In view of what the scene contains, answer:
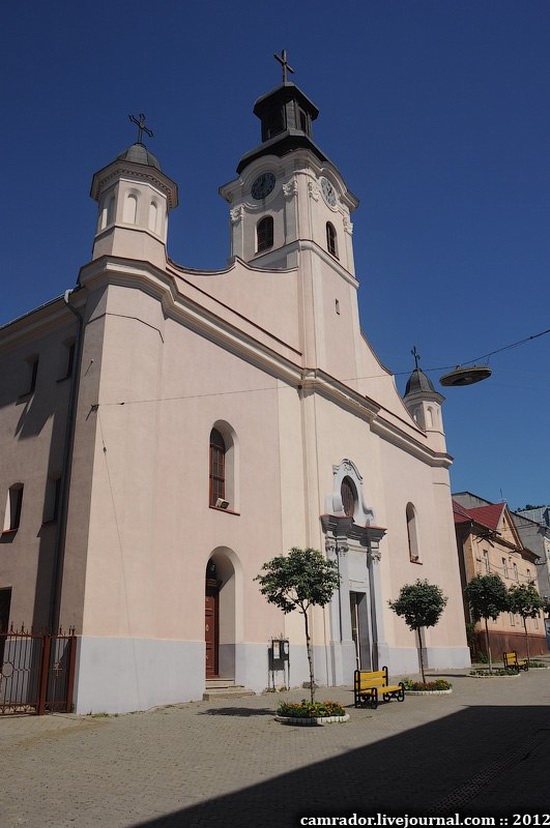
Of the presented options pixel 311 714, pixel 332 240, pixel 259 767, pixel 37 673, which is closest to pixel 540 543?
pixel 332 240

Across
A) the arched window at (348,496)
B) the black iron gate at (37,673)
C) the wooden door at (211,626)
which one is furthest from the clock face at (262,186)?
Answer: the black iron gate at (37,673)

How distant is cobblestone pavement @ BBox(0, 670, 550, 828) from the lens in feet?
20.2

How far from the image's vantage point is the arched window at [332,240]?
28.4 meters

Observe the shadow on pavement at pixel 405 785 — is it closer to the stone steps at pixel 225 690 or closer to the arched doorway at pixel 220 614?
the stone steps at pixel 225 690

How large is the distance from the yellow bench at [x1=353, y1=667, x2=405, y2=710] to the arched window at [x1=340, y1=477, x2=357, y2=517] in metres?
8.64

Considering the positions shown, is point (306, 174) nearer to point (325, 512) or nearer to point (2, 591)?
point (325, 512)

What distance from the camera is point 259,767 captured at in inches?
322

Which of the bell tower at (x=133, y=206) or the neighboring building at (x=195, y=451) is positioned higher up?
the bell tower at (x=133, y=206)

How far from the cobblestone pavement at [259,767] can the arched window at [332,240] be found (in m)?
20.0

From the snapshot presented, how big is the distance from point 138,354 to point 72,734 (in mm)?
8629

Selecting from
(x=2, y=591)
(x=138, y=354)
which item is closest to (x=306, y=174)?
(x=138, y=354)

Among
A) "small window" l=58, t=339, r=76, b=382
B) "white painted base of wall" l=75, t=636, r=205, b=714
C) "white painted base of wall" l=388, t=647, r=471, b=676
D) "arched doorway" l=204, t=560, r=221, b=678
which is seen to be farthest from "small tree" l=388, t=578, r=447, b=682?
"small window" l=58, t=339, r=76, b=382

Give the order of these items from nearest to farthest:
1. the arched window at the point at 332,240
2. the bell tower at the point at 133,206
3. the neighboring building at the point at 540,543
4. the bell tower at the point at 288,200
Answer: the bell tower at the point at 133,206 → the bell tower at the point at 288,200 → the arched window at the point at 332,240 → the neighboring building at the point at 540,543

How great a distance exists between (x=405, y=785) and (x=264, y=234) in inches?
959
